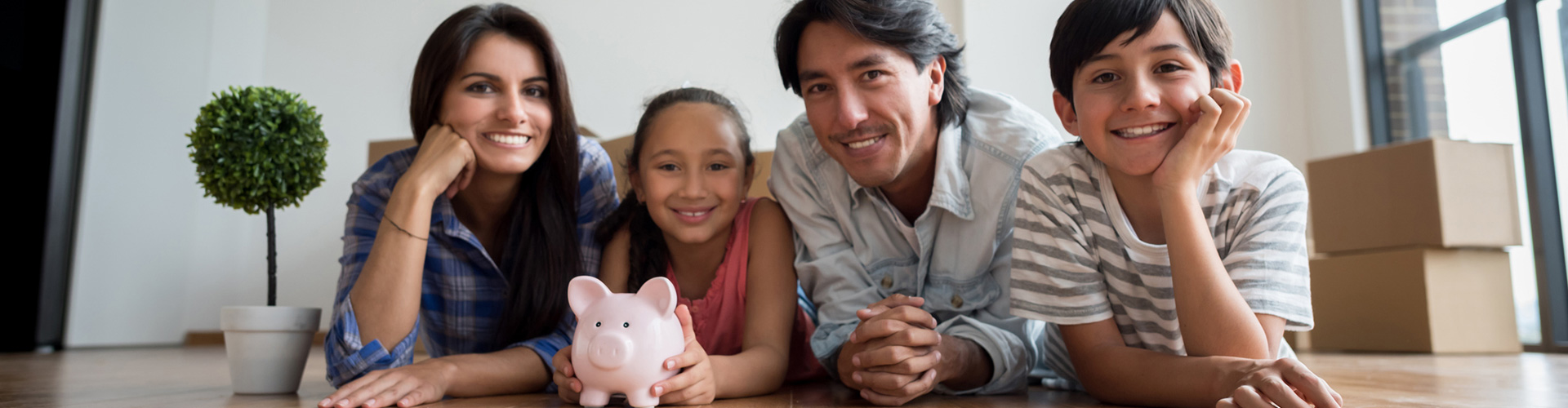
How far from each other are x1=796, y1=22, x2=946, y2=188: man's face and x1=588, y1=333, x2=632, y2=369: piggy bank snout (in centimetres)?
48

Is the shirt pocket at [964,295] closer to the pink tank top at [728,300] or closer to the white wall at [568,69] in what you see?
the pink tank top at [728,300]

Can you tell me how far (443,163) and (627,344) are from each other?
0.46 meters

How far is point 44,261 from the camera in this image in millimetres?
2879

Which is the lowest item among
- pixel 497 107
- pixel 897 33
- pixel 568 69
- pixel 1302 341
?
pixel 1302 341

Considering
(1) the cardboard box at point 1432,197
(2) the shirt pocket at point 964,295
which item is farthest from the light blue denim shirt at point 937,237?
(1) the cardboard box at point 1432,197

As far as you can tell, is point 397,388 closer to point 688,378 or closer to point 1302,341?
point 688,378

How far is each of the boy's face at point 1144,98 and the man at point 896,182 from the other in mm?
267

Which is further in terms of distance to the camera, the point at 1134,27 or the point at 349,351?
the point at 349,351

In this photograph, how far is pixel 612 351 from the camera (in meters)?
0.86

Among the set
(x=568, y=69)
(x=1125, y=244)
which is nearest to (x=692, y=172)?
(x=1125, y=244)

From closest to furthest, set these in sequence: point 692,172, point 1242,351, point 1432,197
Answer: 1. point 1242,351
2. point 692,172
3. point 1432,197

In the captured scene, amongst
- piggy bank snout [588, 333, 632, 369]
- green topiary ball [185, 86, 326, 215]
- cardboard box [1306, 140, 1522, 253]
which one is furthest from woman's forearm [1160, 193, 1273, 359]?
cardboard box [1306, 140, 1522, 253]

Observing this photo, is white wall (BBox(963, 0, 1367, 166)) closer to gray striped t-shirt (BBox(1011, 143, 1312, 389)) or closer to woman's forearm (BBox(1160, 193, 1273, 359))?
gray striped t-shirt (BBox(1011, 143, 1312, 389))

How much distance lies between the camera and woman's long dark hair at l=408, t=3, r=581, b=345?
1229 mm
